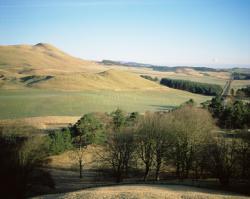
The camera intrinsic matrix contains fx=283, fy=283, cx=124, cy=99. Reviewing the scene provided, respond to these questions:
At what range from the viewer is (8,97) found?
97812 millimetres

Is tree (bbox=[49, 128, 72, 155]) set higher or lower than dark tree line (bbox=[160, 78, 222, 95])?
lower

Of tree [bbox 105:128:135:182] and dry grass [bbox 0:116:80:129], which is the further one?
dry grass [bbox 0:116:80:129]

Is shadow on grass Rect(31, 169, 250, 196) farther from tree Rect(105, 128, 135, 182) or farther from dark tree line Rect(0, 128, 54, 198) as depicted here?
tree Rect(105, 128, 135, 182)

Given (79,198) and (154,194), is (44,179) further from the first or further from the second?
(154,194)

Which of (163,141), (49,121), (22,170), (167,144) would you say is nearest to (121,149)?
(163,141)

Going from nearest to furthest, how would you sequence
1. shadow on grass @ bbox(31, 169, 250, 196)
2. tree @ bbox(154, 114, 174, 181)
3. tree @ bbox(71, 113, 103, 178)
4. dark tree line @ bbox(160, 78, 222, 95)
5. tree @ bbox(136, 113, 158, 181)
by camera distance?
shadow on grass @ bbox(31, 169, 250, 196) → tree @ bbox(154, 114, 174, 181) → tree @ bbox(136, 113, 158, 181) → tree @ bbox(71, 113, 103, 178) → dark tree line @ bbox(160, 78, 222, 95)

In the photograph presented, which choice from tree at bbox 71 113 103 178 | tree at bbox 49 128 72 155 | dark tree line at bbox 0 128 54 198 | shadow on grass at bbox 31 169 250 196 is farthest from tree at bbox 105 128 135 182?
tree at bbox 71 113 103 178

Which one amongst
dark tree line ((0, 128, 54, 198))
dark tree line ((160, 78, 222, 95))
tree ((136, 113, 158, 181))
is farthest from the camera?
dark tree line ((160, 78, 222, 95))

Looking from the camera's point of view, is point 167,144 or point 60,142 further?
point 60,142

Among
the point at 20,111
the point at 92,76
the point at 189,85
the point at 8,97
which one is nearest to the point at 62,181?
the point at 20,111

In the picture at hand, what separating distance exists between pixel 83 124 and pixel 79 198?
32686 mm

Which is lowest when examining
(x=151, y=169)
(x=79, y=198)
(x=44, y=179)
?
(x=151, y=169)

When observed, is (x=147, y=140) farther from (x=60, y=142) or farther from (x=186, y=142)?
(x=60, y=142)

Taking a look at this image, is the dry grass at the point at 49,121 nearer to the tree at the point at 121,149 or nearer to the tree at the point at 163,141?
the tree at the point at 121,149
